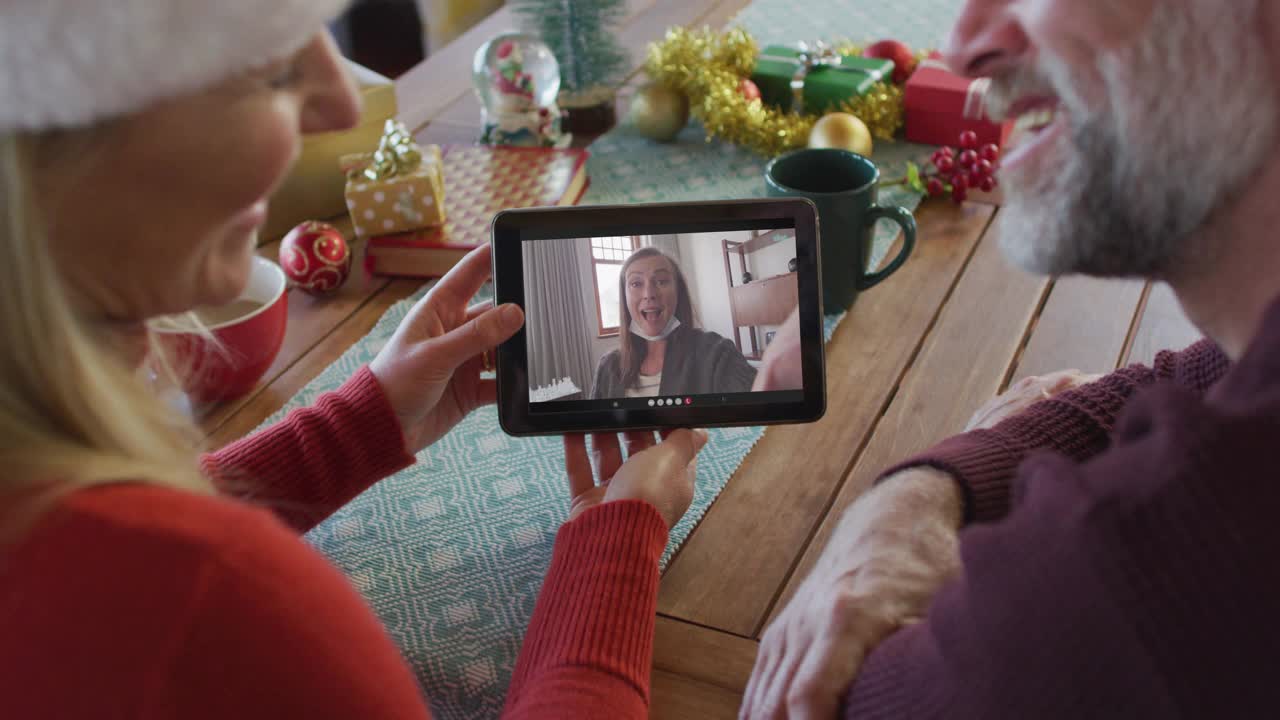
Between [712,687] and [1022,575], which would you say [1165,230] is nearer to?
[1022,575]

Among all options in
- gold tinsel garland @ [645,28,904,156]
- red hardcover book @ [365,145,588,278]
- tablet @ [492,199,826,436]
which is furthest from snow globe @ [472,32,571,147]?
tablet @ [492,199,826,436]

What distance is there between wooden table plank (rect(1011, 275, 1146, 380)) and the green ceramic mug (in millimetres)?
164

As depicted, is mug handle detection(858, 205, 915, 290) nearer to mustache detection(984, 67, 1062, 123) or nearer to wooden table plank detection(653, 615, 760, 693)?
mustache detection(984, 67, 1062, 123)

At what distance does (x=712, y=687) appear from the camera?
0.73 meters

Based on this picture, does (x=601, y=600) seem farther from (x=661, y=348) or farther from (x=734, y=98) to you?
(x=734, y=98)

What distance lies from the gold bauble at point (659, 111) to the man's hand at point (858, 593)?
2.67 ft

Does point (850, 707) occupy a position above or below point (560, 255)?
below

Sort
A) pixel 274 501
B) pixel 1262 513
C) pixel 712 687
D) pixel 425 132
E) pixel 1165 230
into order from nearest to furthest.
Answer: pixel 1262 513
pixel 1165 230
pixel 712 687
pixel 274 501
pixel 425 132

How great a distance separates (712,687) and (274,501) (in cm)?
39

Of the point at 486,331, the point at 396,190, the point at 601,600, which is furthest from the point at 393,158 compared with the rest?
the point at 601,600

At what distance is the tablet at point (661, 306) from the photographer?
2.84 feet

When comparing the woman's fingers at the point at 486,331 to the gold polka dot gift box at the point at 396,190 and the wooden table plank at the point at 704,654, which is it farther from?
the gold polka dot gift box at the point at 396,190

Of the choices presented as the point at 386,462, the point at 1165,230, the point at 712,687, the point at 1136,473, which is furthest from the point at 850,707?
the point at 386,462

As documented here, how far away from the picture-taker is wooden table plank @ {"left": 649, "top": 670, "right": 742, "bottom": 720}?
2.33 ft
